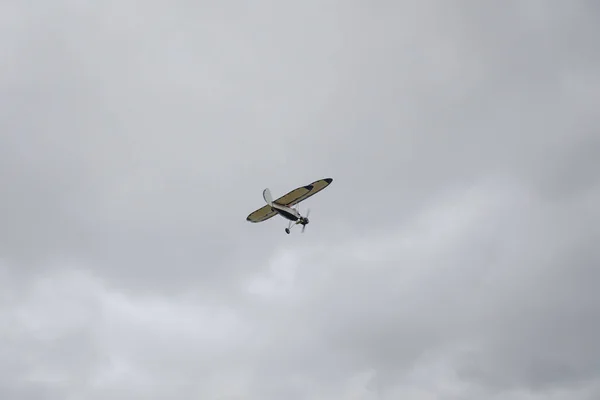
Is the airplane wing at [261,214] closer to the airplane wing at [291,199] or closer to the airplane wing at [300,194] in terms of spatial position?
the airplane wing at [291,199]

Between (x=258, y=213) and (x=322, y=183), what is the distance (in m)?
11.1

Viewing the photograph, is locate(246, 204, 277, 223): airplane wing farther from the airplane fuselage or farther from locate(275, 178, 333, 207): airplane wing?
locate(275, 178, 333, 207): airplane wing

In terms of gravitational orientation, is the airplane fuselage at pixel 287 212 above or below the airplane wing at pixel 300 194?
below

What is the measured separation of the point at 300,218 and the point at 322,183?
668 cm

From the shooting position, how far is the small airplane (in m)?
116

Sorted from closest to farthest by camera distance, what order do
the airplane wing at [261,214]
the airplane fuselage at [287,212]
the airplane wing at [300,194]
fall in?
the airplane wing at [300,194] → the airplane fuselage at [287,212] → the airplane wing at [261,214]

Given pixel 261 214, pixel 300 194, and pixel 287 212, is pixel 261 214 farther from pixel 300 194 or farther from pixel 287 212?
pixel 300 194

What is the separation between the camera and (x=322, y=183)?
4636 inches

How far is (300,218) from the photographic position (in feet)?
391

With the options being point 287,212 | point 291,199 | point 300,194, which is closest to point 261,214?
point 287,212

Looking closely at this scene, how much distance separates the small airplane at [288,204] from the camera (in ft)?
379

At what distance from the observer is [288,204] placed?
118 meters

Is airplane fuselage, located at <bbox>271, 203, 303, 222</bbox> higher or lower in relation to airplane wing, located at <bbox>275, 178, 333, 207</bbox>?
lower

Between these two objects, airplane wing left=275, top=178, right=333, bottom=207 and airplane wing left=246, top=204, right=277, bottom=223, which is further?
airplane wing left=246, top=204, right=277, bottom=223
